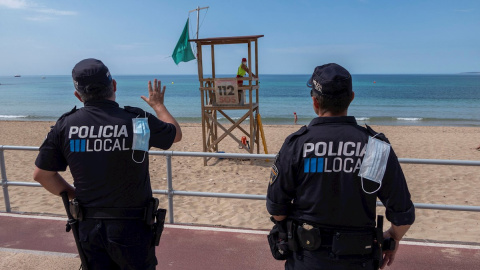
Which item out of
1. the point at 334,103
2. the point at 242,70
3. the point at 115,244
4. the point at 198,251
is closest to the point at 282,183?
the point at 334,103

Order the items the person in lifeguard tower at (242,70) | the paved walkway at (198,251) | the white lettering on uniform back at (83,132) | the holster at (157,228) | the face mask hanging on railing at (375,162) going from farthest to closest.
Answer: the person in lifeguard tower at (242,70) → the paved walkway at (198,251) → the holster at (157,228) → the white lettering on uniform back at (83,132) → the face mask hanging on railing at (375,162)

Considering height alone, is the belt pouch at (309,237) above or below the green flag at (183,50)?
below

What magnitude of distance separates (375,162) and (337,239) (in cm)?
45

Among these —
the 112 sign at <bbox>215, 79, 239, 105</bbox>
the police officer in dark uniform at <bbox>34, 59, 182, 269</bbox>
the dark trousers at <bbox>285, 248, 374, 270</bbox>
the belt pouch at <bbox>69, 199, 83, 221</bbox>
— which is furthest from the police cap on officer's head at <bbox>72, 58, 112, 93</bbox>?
the 112 sign at <bbox>215, 79, 239, 105</bbox>

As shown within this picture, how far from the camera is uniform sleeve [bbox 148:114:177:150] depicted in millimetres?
2447

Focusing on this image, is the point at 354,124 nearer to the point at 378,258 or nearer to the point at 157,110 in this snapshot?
the point at 378,258

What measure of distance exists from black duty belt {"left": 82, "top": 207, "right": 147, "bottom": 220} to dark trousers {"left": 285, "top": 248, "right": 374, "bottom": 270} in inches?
41.0

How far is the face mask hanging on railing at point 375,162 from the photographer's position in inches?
76.0

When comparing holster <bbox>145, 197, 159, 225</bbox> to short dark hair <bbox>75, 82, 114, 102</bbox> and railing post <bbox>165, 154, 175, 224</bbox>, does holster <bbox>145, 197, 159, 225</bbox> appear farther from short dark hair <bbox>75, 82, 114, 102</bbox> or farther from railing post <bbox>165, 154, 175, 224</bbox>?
railing post <bbox>165, 154, 175, 224</bbox>

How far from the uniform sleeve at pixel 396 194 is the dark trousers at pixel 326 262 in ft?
0.93

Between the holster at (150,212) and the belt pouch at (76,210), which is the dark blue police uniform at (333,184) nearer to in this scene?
the holster at (150,212)

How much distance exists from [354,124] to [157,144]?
48.9 inches

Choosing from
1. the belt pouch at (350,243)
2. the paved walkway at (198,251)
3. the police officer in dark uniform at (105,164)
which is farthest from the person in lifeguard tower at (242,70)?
the belt pouch at (350,243)

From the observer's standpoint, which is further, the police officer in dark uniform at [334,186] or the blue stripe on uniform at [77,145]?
the blue stripe on uniform at [77,145]
